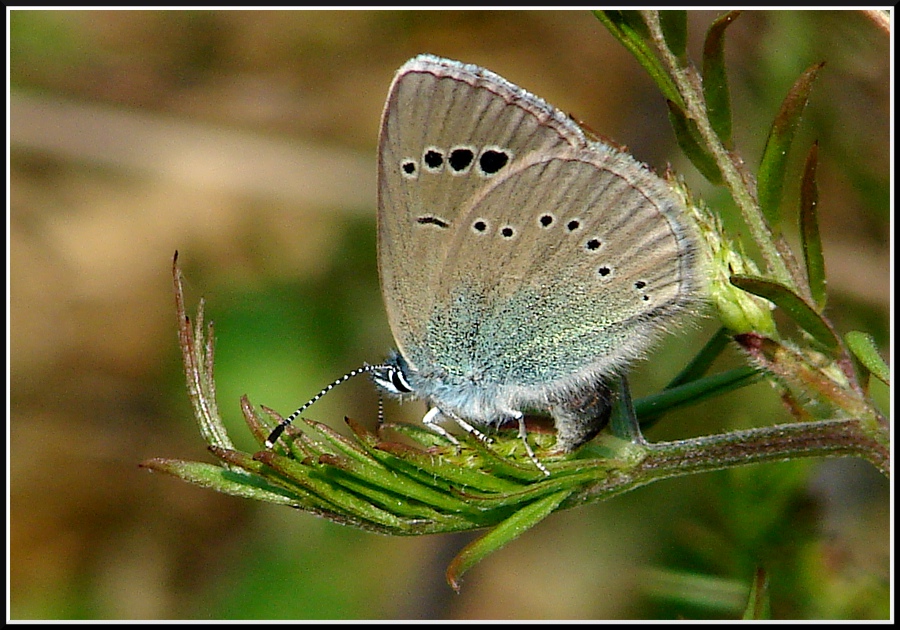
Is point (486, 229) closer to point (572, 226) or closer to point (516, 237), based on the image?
point (516, 237)

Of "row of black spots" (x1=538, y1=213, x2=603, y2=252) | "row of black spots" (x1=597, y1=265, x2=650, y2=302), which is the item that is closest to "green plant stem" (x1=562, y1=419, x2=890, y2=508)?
"row of black spots" (x1=597, y1=265, x2=650, y2=302)

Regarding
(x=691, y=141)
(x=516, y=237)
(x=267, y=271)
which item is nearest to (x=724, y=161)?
(x=691, y=141)

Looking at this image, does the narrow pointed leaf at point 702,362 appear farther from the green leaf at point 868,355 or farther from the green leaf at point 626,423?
the green leaf at point 868,355

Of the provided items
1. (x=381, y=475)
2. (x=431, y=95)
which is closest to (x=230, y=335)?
(x=431, y=95)

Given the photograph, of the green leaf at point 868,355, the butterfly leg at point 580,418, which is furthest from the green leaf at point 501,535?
the green leaf at point 868,355

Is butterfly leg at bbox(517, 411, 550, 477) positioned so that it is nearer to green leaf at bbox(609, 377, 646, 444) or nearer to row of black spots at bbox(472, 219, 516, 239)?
green leaf at bbox(609, 377, 646, 444)

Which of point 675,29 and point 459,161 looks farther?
point 459,161
